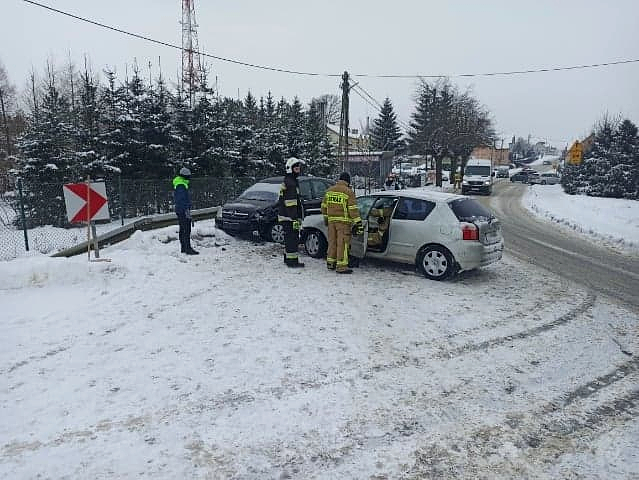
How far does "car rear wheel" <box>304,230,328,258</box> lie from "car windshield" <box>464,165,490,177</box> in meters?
29.2

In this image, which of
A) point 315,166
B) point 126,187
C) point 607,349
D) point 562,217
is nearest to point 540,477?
point 607,349

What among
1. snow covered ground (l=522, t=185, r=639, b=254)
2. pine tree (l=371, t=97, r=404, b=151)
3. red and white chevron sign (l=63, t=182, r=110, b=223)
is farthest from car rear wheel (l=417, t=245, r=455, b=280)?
pine tree (l=371, t=97, r=404, b=151)

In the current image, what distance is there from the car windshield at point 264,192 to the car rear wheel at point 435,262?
4.63m

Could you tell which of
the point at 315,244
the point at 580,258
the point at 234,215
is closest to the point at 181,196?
the point at 234,215

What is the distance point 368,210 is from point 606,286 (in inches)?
177

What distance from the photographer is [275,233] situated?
11.2 meters

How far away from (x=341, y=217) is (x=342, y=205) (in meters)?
0.22

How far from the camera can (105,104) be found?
62.3 ft

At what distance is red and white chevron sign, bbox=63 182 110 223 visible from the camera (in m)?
7.85

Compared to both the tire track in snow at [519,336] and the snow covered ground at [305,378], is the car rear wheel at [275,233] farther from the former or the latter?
the tire track in snow at [519,336]

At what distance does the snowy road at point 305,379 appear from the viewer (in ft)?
10.6

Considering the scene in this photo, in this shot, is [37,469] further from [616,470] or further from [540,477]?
[616,470]

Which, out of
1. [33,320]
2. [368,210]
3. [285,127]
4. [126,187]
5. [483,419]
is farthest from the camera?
[285,127]

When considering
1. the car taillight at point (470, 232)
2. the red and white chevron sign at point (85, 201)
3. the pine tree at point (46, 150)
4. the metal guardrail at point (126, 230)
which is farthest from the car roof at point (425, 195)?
the pine tree at point (46, 150)
